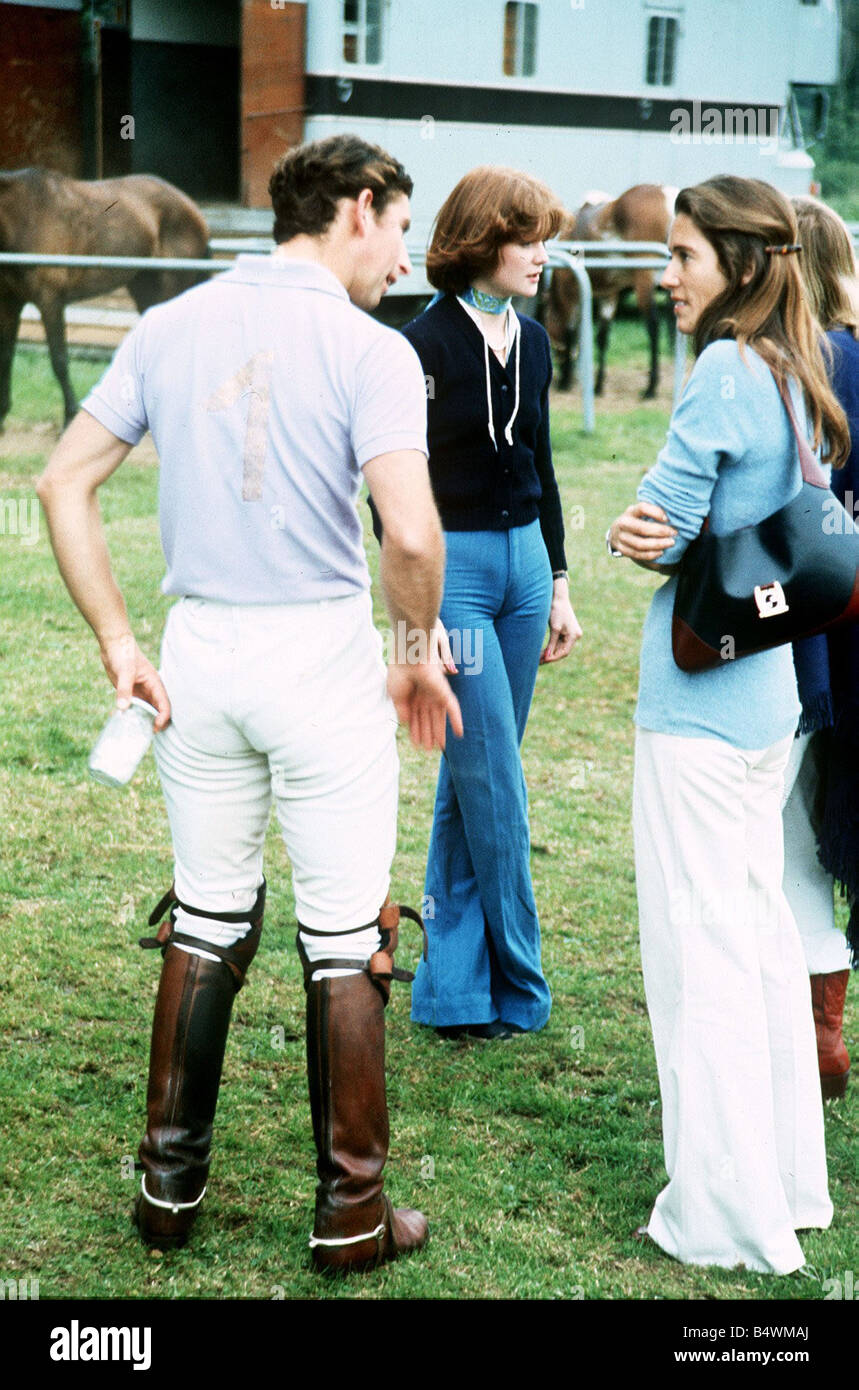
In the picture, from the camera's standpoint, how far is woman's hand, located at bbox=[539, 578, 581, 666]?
3666 millimetres

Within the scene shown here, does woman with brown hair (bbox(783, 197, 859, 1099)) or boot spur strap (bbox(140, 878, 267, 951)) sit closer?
boot spur strap (bbox(140, 878, 267, 951))

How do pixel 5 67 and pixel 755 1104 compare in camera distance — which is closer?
pixel 755 1104

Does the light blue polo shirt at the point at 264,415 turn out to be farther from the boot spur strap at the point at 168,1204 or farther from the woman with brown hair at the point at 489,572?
the boot spur strap at the point at 168,1204

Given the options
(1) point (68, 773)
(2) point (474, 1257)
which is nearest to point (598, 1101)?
(2) point (474, 1257)

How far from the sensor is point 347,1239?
2.61 metres

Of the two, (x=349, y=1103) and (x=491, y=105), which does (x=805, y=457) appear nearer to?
(x=349, y=1103)

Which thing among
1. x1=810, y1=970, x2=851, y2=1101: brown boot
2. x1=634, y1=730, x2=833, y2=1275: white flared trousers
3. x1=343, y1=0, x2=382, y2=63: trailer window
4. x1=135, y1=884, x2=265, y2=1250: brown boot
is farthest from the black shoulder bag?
x1=343, y1=0, x2=382, y2=63: trailer window

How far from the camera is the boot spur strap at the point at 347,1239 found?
2.61m

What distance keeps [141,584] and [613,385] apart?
7610 mm

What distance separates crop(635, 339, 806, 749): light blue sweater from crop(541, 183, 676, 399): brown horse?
10.8 metres

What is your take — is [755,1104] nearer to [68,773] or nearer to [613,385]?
[68,773]

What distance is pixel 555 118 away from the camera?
13516mm

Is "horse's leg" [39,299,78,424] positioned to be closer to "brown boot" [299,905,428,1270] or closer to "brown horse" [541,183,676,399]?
"brown horse" [541,183,676,399]

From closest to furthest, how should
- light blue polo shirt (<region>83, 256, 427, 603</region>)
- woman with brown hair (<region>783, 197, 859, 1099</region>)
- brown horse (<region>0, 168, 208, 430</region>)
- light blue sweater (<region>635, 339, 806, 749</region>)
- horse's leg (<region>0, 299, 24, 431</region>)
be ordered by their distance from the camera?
light blue polo shirt (<region>83, 256, 427, 603</region>) < light blue sweater (<region>635, 339, 806, 749</region>) < woman with brown hair (<region>783, 197, 859, 1099</region>) < horse's leg (<region>0, 299, 24, 431</region>) < brown horse (<region>0, 168, 208, 430</region>)
